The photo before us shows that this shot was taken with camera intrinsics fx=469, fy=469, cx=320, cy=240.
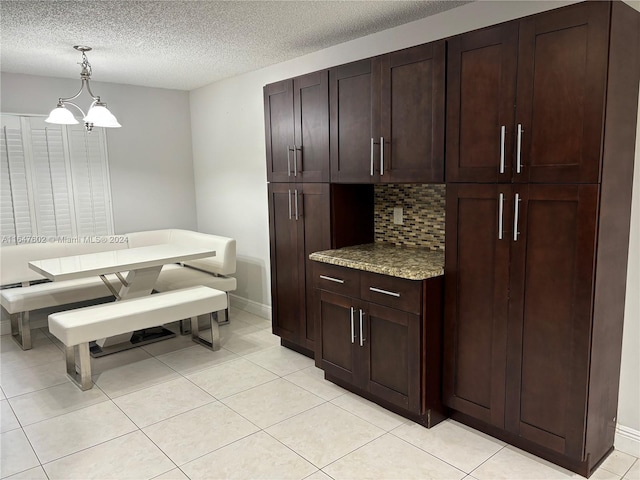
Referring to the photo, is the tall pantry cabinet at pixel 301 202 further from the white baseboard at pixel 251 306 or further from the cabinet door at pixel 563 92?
the cabinet door at pixel 563 92

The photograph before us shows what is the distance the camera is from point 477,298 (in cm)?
251

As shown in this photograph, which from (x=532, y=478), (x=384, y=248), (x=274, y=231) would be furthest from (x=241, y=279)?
(x=532, y=478)

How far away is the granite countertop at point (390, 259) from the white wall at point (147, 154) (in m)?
2.97

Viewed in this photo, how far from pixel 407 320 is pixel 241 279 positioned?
9.49 ft

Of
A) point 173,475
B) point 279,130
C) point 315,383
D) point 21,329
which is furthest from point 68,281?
point 173,475

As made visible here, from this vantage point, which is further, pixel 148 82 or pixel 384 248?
pixel 148 82

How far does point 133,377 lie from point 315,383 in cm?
138

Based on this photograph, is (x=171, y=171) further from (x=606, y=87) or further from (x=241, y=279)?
(x=606, y=87)

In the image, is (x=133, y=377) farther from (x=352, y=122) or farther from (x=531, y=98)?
(x=531, y=98)

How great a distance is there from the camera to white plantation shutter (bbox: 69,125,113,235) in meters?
4.88

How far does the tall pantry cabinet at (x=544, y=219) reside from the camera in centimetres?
203

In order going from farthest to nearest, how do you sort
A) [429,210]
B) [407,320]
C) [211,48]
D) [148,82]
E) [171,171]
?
[171,171], [148,82], [211,48], [429,210], [407,320]

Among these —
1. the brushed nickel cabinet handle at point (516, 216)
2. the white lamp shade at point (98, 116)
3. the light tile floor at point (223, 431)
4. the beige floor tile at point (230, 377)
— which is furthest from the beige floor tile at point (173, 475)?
the white lamp shade at point (98, 116)

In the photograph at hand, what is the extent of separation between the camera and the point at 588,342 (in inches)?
82.8
